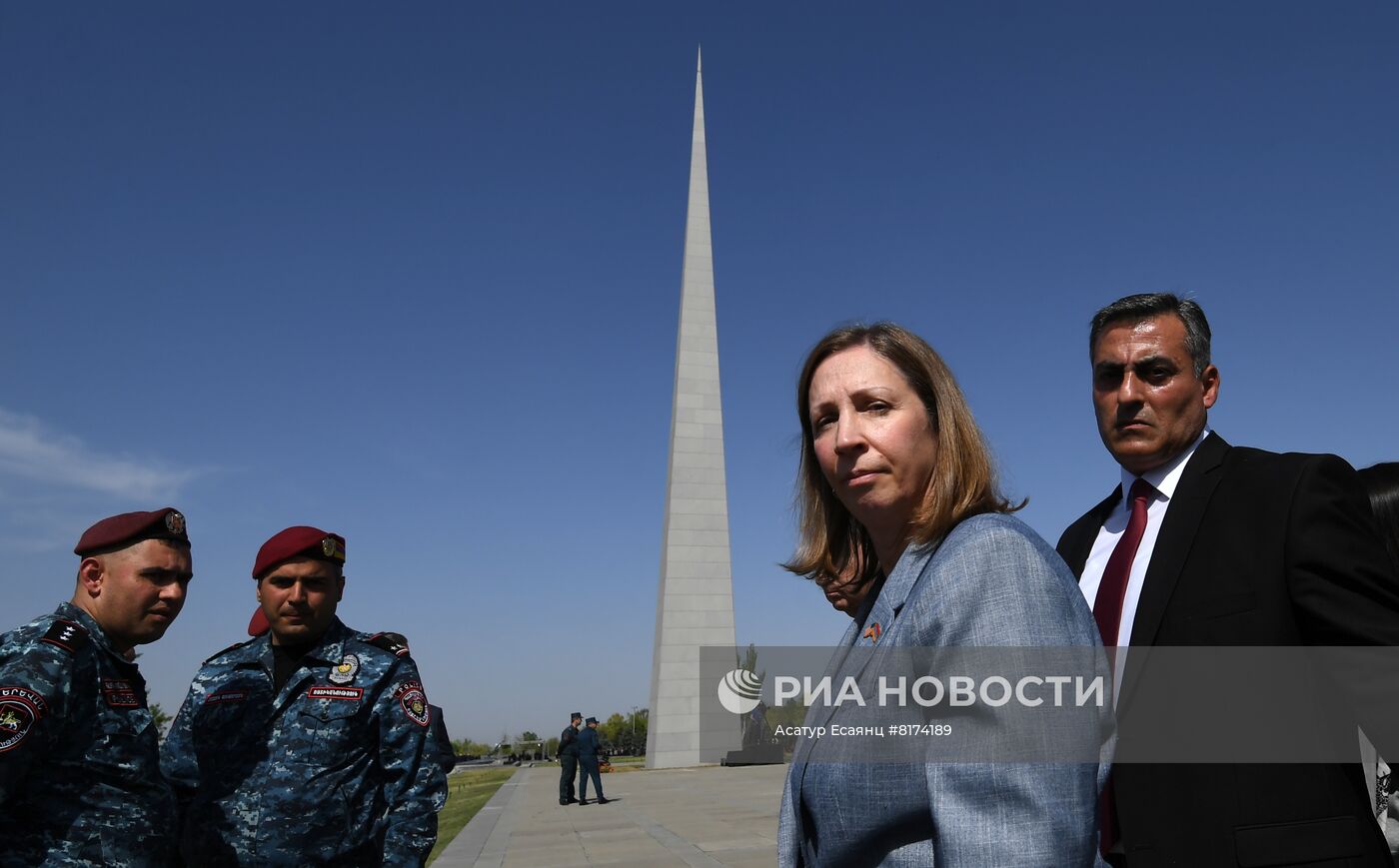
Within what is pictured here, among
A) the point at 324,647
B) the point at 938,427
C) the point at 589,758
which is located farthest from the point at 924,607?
the point at 589,758

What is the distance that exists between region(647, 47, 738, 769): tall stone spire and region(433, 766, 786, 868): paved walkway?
503 cm

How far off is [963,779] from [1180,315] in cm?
187

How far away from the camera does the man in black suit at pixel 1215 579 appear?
1897 mm

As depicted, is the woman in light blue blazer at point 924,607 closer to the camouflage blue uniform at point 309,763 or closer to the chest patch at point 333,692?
the camouflage blue uniform at point 309,763

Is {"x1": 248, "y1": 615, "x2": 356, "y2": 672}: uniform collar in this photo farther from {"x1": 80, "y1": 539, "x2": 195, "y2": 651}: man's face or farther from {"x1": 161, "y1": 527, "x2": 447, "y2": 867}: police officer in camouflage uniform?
{"x1": 80, "y1": 539, "x2": 195, "y2": 651}: man's face

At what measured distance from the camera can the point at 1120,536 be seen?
8.46ft

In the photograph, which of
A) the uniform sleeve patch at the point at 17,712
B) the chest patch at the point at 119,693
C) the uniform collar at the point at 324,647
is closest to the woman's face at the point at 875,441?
the uniform sleeve patch at the point at 17,712

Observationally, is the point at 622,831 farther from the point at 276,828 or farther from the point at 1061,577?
the point at 1061,577

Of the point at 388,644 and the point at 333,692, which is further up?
the point at 388,644

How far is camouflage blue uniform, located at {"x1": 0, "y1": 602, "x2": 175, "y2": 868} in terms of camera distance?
2736mm

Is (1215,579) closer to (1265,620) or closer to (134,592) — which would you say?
(1265,620)

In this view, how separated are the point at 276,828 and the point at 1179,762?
3.13 meters

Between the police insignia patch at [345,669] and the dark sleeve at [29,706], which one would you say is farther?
the police insignia patch at [345,669]

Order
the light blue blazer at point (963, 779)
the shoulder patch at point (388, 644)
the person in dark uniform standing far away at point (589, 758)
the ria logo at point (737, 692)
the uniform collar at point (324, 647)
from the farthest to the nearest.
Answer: the ria logo at point (737, 692)
the person in dark uniform standing far away at point (589, 758)
the shoulder patch at point (388, 644)
the uniform collar at point (324, 647)
the light blue blazer at point (963, 779)
